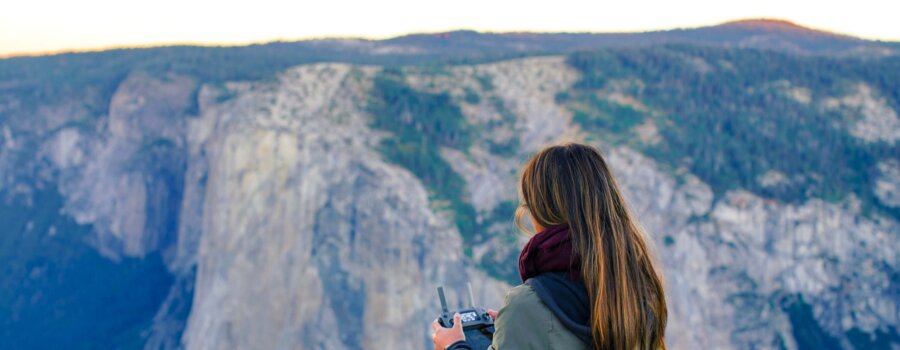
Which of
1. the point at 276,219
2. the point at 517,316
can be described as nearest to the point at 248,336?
the point at 276,219

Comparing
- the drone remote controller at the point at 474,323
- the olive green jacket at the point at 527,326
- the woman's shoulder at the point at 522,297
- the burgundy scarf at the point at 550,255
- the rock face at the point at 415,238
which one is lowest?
the rock face at the point at 415,238

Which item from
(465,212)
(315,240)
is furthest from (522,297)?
(315,240)

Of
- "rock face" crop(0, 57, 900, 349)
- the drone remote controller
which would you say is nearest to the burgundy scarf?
the drone remote controller

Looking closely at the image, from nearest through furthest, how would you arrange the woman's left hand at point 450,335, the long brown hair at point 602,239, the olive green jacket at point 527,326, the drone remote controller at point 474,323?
the olive green jacket at point 527,326, the long brown hair at point 602,239, the woman's left hand at point 450,335, the drone remote controller at point 474,323

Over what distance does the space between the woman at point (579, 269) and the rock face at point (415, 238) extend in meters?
36.7

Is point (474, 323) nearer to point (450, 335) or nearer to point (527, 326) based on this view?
point (450, 335)

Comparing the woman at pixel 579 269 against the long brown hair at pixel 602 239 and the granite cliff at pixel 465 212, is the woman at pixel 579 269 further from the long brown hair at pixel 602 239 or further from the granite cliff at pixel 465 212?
the granite cliff at pixel 465 212

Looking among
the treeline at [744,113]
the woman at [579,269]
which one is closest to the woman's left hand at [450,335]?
the woman at [579,269]

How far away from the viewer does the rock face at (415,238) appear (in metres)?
43.1

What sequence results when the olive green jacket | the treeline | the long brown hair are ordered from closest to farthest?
the olive green jacket < the long brown hair < the treeline

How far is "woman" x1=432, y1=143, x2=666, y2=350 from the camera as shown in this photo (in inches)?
137

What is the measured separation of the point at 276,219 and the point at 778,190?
103 ft

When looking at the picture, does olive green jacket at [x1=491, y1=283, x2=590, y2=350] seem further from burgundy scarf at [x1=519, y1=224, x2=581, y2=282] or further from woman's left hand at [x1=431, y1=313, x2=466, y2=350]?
woman's left hand at [x1=431, y1=313, x2=466, y2=350]

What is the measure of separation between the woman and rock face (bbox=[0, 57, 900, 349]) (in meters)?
36.7
